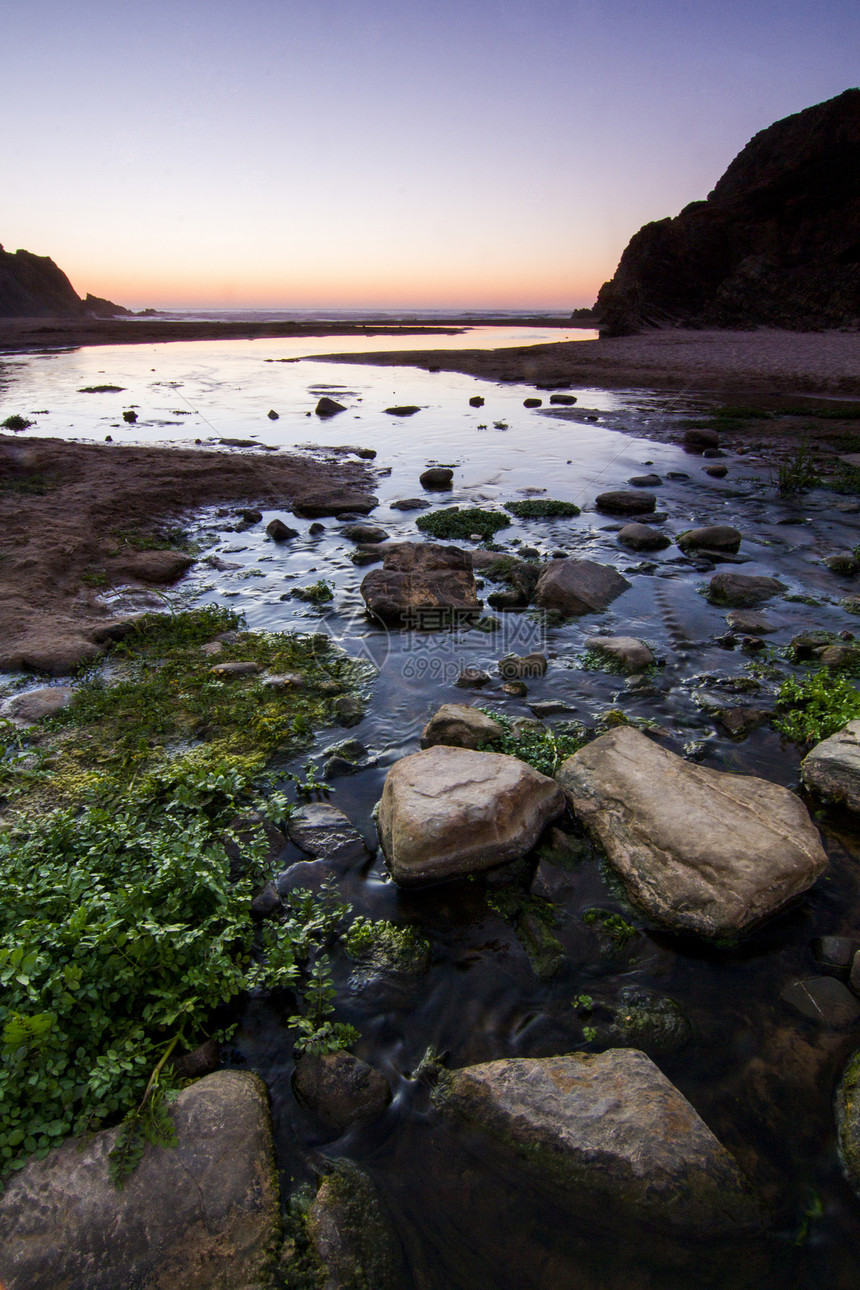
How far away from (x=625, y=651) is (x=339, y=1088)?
517cm

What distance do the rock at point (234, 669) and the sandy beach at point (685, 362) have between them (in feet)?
85.4

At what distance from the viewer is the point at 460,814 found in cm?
429

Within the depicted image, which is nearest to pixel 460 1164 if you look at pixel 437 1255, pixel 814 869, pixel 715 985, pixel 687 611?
pixel 437 1255

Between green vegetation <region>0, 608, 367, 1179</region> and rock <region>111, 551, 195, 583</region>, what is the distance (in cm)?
380

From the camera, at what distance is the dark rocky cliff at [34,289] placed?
329 ft

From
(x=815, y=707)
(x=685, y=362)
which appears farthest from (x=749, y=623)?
(x=685, y=362)

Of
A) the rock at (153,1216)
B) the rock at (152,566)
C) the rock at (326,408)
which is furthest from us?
the rock at (326,408)

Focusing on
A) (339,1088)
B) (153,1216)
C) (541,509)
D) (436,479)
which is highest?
(436,479)

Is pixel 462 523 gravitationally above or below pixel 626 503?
below

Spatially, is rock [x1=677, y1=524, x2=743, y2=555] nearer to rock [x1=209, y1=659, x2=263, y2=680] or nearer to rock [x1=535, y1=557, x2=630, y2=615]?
rock [x1=535, y1=557, x2=630, y2=615]

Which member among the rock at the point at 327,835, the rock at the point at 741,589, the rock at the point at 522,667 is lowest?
the rock at the point at 327,835

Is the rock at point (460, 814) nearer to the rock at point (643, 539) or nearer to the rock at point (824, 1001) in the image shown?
the rock at point (824, 1001)

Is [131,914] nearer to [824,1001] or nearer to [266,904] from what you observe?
[266,904]

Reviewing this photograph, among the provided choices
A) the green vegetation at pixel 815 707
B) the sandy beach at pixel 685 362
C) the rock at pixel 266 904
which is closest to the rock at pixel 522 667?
the green vegetation at pixel 815 707
